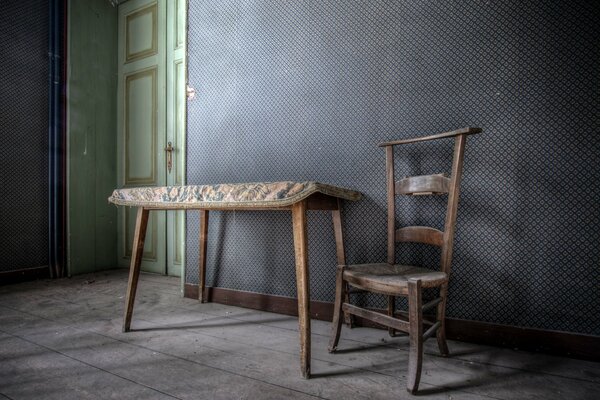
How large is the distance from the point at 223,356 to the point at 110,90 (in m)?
3.37

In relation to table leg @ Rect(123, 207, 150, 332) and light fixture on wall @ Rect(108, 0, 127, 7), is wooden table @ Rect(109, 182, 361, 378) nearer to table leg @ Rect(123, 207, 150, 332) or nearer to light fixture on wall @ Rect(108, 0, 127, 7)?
table leg @ Rect(123, 207, 150, 332)

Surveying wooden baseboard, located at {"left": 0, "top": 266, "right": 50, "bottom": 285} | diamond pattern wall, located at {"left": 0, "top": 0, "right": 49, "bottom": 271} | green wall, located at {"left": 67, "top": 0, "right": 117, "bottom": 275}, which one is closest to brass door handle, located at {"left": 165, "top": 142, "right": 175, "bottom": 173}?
green wall, located at {"left": 67, "top": 0, "right": 117, "bottom": 275}

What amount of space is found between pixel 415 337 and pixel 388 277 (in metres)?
0.24

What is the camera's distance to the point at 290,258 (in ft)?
7.00

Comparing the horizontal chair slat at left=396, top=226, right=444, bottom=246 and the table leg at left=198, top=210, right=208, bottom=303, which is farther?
the table leg at left=198, top=210, right=208, bottom=303

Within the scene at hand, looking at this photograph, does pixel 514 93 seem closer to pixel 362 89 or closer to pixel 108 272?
pixel 362 89

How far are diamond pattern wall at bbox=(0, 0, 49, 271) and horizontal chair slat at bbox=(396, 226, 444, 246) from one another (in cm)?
325

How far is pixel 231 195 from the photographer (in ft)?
4.61

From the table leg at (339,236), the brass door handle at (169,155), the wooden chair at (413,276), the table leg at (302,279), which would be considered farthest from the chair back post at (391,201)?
the brass door handle at (169,155)

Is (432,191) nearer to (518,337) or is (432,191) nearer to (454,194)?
(454,194)

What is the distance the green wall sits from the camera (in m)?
3.32

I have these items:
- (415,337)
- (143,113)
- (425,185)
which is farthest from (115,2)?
(415,337)

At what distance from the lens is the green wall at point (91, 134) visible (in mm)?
3322

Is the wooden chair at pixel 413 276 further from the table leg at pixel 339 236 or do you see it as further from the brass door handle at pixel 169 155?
the brass door handle at pixel 169 155
